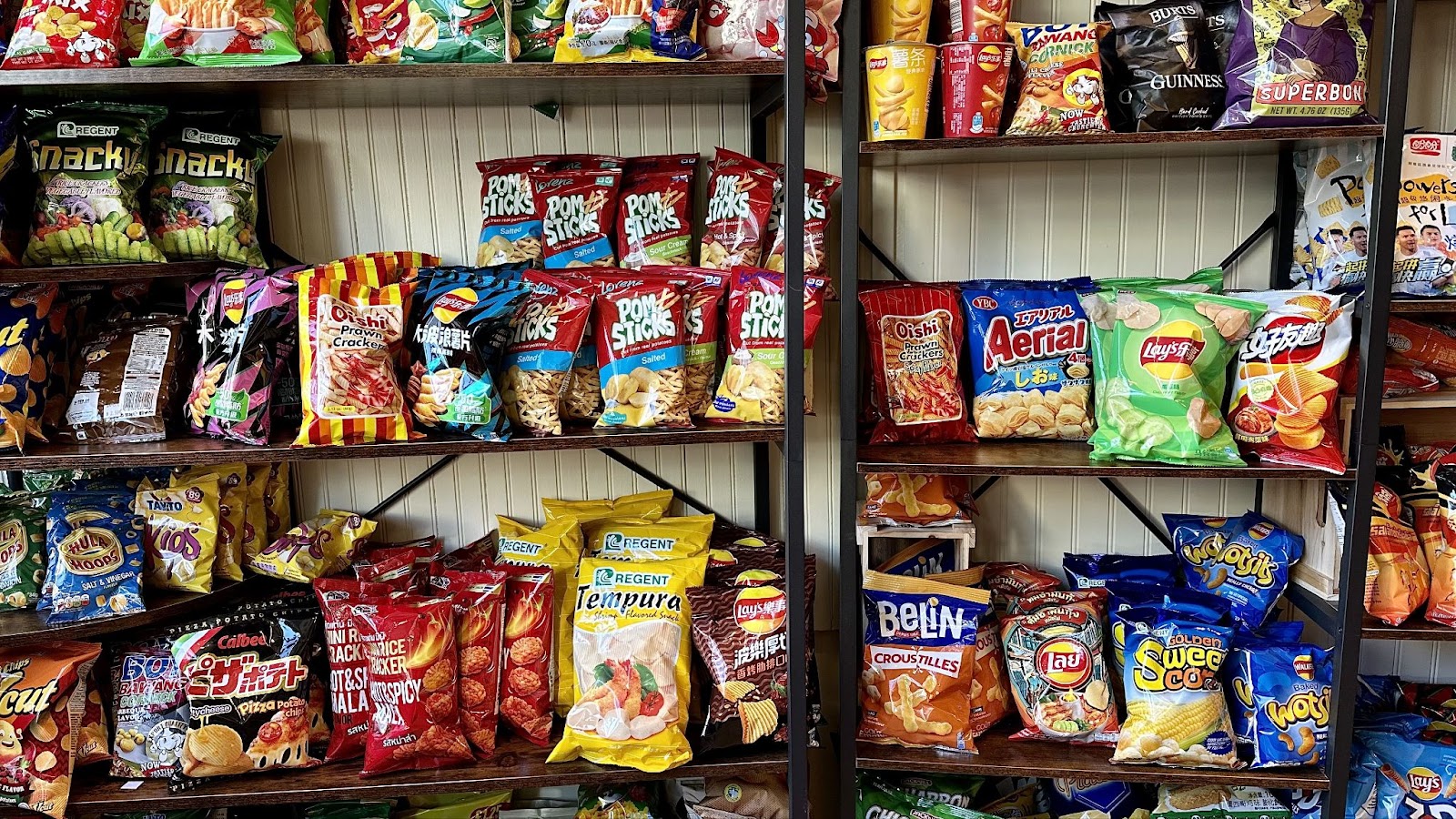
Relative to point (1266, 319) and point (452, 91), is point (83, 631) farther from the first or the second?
point (1266, 319)

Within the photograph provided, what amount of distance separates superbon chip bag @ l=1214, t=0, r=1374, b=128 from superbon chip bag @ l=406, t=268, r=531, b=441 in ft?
4.72

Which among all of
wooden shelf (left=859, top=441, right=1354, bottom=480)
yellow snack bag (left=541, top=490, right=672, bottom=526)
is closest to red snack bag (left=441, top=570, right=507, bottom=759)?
yellow snack bag (left=541, top=490, right=672, bottom=526)

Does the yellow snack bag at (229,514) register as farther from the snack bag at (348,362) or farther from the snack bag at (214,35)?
the snack bag at (214,35)

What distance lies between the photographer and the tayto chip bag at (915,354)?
196cm

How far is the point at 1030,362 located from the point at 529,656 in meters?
1.21

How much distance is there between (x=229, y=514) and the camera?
195 cm

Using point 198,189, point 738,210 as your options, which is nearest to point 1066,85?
point 738,210

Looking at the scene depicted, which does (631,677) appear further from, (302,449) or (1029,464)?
(1029,464)

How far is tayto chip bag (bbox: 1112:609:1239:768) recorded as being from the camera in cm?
188

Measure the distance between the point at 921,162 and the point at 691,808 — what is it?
152 centimetres

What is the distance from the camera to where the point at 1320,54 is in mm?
1703

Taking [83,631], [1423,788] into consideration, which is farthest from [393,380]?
[1423,788]

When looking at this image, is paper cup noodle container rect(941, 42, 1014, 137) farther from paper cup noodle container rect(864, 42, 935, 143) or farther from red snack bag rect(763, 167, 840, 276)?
red snack bag rect(763, 167, 840, 276)

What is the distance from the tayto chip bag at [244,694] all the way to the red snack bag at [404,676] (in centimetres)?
15
